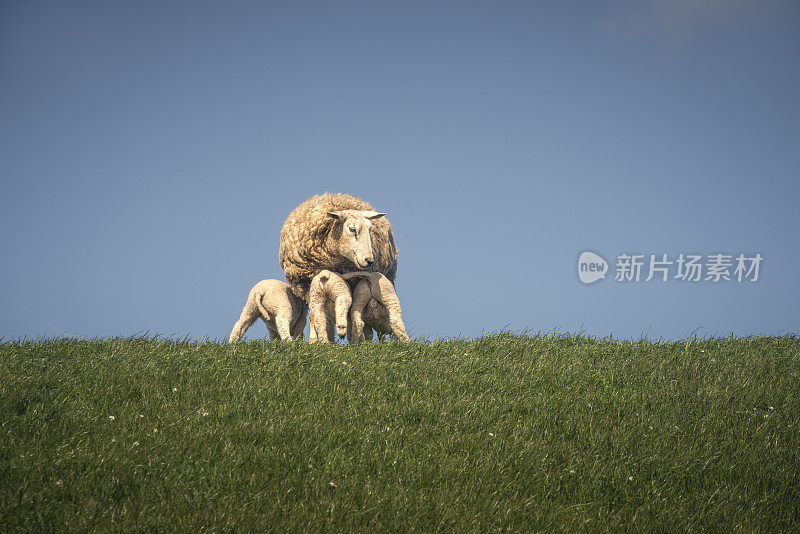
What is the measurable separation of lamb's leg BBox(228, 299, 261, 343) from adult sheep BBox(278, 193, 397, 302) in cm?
86

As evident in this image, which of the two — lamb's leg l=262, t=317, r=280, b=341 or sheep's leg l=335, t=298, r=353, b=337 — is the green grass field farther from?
lamb's leg l=262, t=317, r=280, b=341

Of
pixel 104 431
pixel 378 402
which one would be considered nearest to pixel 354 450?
pixel 378 402

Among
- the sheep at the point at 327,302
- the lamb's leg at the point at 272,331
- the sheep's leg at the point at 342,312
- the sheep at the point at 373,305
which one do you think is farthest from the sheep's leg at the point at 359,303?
the lamb's leg at the point at 272,331

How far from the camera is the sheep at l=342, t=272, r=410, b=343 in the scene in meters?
10.5

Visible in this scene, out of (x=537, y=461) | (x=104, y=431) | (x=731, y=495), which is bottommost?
(x=731, y=495)

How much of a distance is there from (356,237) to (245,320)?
3.03 meters

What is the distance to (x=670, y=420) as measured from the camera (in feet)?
25.7

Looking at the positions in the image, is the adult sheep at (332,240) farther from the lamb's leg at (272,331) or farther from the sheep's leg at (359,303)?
the lamb's leg at (272,331)

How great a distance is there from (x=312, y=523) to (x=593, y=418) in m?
4.00

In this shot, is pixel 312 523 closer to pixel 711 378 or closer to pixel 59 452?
pixel 59 452

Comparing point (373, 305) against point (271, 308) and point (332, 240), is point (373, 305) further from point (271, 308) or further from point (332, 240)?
point (271, 308)

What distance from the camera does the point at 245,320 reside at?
11.8m

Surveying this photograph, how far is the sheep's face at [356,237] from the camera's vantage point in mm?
10133

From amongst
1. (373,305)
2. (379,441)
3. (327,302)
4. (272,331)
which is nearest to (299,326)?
(272,331)
